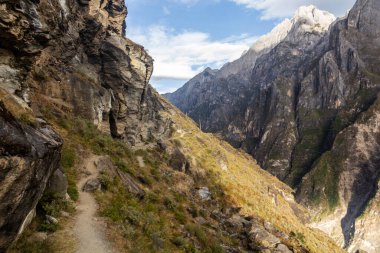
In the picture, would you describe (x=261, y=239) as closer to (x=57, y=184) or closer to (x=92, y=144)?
(x=92, y=144)

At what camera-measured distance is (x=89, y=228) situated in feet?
54.7

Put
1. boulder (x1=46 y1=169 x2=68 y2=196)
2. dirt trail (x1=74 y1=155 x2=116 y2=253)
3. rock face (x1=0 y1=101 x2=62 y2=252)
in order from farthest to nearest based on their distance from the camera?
boulder (x1=46 y1=169 x2=68 y2=196)
dirt trail (x1=74 y1=155 x2=116 y2=253)
rock face (x1=0 y1=101 x2=62 y2=252)

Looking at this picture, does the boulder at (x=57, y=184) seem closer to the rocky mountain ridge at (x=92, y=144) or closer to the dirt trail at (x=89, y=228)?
the rocky mountain ridge at (x=92, y=144)

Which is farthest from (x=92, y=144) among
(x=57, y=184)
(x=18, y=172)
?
(x=18, y=172)

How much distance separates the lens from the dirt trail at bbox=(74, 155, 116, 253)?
15.2 metres

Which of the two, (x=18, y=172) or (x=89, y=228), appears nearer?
(x=18, y=172)

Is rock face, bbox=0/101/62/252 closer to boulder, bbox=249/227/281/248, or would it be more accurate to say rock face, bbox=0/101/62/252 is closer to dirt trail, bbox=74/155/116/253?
dirt trail, bbox=74/155/116/253

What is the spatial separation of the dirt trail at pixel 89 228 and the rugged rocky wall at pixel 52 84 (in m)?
2.87

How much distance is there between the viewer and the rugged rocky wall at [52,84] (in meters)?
12.1

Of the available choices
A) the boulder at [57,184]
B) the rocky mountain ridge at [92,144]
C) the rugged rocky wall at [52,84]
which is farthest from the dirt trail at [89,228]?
the rugged rocky wall at [52,84]

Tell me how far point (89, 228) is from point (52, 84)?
934 inches

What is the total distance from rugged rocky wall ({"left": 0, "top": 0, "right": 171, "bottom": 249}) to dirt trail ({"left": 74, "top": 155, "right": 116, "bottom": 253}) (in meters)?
2.87

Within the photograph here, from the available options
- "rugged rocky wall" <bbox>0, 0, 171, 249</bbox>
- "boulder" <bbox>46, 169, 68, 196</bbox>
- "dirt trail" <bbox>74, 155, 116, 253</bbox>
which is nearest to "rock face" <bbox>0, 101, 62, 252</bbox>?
"rugged rocky wall" <bbox>0, 0, 171, 249</bbox>

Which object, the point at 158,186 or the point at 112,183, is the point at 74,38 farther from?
the point at 112,183
